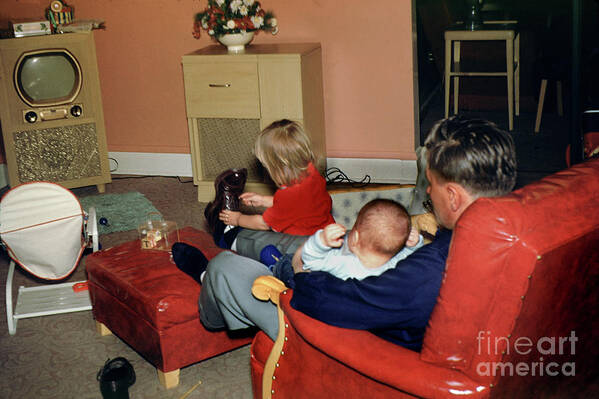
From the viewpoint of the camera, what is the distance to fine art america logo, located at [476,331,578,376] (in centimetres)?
149

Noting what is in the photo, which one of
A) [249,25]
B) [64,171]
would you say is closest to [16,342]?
[64,171]

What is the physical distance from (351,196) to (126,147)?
7.76 ft

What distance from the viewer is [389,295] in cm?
167

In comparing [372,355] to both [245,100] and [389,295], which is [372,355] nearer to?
[389,295]

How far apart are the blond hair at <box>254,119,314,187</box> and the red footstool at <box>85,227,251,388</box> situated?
416mm

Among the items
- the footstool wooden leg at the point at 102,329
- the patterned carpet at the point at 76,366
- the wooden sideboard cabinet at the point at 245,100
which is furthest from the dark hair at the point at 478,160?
the wooden sideboard cabinet at the point at 245,100

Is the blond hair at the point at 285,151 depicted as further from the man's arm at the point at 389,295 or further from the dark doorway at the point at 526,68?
the dark doorway at the point at 526,68

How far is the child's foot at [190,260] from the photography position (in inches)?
99.3

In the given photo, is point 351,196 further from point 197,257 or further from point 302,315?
point 302,315

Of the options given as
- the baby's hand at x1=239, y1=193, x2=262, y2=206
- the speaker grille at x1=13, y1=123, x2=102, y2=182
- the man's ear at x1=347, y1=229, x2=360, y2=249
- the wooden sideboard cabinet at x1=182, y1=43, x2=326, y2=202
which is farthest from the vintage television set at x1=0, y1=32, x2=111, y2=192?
the man's ear at x1=347, y1=229, x2=360, y2=249

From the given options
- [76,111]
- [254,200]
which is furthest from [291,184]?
[76,111]

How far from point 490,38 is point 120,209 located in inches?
99.4

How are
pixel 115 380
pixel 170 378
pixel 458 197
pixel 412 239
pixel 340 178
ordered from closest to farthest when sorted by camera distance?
pixel 458 197, pixel 412 239, pixel 115 380, pixel 170 378, pixel 340 178

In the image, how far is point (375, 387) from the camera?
1725mm
